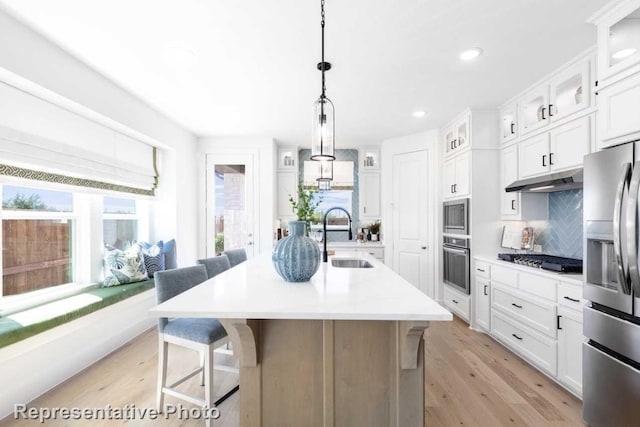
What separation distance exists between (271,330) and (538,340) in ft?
7.35

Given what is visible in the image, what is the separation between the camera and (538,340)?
239cm

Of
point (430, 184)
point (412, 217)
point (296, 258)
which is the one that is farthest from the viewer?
point (412, 217)

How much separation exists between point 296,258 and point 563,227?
2639 millimetres

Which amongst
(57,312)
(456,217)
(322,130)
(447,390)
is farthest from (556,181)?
(57,312)

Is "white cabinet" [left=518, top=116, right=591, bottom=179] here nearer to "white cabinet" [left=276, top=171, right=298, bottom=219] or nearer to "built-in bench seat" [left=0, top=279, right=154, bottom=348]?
"white cabinet" [left=276, top=171, right=298, bottom=219]

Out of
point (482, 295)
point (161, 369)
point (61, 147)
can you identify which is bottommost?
point (161, 369)

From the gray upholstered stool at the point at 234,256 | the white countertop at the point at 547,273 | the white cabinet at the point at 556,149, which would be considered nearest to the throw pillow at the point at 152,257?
the gray upholstered stool at the point at 234,256

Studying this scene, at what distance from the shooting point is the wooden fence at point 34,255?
7.20 ft

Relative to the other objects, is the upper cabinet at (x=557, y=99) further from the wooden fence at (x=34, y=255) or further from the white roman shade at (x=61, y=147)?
the wooden fence at (x=34, y=255)

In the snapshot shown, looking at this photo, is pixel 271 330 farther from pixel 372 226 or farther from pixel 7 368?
pixel 372 226

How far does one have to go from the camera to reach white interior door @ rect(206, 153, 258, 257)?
4539 millimetres

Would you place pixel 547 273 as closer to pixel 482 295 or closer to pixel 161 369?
pixel 482 295

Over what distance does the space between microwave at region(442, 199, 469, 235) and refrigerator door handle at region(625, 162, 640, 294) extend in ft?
6.27

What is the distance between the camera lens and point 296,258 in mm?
1604
